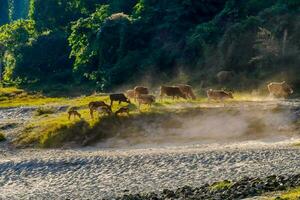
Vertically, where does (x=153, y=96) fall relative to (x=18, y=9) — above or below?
below

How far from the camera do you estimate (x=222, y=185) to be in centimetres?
2548

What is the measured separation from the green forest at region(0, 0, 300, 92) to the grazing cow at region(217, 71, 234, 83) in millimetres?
481

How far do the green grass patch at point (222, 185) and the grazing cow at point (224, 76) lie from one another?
29.1 meters

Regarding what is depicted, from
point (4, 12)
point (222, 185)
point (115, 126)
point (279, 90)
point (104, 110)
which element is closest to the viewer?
point (222, 185)

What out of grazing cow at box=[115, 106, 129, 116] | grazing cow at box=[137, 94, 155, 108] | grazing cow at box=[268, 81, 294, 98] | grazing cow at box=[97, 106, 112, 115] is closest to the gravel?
grazing cow at box=[115, 106, 129, 116]

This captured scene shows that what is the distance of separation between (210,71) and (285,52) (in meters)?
7.41

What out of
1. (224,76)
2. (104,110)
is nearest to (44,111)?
(104,110)

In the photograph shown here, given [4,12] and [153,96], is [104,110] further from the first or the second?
[4,12]

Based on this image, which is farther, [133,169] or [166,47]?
[166,47]

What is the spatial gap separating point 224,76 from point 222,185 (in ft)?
98.1

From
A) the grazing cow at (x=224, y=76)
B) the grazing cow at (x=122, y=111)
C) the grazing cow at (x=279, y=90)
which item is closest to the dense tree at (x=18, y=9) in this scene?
the grazing cow at (x=224, y=76)

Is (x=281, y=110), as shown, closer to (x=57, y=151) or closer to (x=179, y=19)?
(x=57, y=151)

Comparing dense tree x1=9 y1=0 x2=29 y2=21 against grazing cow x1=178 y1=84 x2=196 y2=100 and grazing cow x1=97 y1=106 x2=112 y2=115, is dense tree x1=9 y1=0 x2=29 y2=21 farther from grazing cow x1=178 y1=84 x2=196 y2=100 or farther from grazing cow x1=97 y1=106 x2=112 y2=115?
grazing cow x1=97 y1=106 x2=112 y2=115

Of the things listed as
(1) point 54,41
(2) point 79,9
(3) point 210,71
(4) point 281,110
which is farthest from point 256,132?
(2) point 79,9
